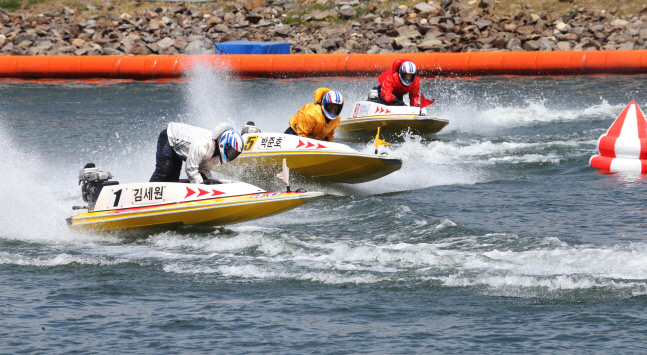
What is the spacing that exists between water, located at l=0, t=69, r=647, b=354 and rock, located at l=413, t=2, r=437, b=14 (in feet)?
55.7

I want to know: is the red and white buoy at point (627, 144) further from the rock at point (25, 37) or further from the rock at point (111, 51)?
the rock at point (25, 37)

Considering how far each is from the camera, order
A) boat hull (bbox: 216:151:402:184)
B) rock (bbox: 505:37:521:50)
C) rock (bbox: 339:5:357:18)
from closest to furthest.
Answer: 1. boat hull (bbox: 216:151:402:184)
2. rock (bbox: 505:37:521:50)
3. rock (bbox: 339:5:357:18)

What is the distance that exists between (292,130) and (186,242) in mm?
3433

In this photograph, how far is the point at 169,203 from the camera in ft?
28.3

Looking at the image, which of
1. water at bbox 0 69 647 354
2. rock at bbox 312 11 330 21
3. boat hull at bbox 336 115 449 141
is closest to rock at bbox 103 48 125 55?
rock at bbox 312 11 330 21

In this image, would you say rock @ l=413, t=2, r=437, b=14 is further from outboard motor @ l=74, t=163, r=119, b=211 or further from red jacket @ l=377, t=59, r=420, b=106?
outboard motor @ l=74, t=163, r=119, b=211

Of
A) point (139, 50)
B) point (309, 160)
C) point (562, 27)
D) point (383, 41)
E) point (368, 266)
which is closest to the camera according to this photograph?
point (368, 266)

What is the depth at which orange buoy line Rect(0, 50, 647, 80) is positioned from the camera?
23094mm

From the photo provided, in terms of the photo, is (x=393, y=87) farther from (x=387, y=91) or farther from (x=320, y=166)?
(x=320, y=166)

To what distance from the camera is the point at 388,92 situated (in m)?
15.4

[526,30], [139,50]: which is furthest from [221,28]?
[526,30]

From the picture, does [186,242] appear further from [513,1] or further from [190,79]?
[513,1]

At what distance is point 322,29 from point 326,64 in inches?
276

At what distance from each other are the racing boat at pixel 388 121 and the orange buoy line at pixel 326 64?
8698 millimetres
